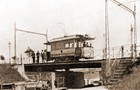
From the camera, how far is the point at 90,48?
1495 inches

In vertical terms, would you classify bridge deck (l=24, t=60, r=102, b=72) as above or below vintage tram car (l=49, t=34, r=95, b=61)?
below

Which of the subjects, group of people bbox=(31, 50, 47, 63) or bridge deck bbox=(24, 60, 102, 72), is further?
group of people bbox=(31, 50, 47, 63)

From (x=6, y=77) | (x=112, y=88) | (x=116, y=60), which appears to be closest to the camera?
(x=112, y=88)

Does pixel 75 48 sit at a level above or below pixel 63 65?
above

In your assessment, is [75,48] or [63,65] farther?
[75,48]

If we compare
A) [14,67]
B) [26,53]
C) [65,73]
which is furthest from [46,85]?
[26,53]

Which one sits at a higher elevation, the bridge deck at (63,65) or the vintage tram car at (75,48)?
the vintage tram car at (75,48)

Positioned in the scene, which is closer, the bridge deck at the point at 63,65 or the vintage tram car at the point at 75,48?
the bridge deck at the point at 63,65

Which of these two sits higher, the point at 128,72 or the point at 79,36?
the point at 79,36

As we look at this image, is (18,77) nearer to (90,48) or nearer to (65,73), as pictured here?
(65,73)

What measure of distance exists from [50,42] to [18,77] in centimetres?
665

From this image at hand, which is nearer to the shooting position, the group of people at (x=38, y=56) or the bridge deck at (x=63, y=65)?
the bridge deck at (x=63, y=65)

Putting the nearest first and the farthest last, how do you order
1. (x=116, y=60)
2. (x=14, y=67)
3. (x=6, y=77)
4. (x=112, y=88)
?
(x=112, y=88)
(x=116, y=60)
(x=6, y=77)
(x=14, y=67)

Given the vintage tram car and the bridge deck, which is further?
the vintage tram car
